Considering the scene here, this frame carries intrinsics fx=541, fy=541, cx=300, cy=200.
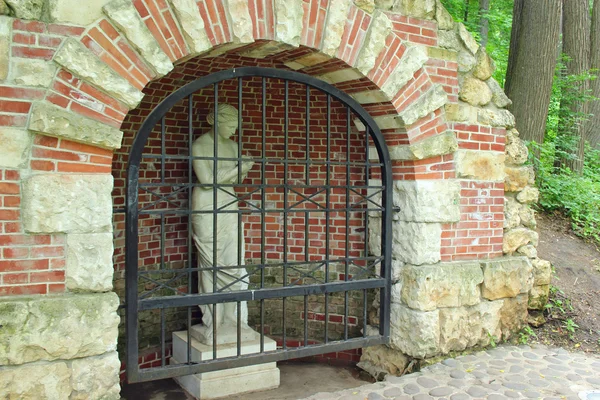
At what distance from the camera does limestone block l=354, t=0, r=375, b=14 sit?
425 cm

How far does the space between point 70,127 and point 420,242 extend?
300 cm

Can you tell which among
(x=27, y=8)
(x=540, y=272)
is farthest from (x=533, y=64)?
(x=27, y=8)

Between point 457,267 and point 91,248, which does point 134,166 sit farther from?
point 457,267

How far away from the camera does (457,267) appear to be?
4922mm

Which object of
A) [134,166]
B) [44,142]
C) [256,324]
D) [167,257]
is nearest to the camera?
[44,142]

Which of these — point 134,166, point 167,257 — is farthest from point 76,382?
point 167,257

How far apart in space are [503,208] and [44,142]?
13.3 feet

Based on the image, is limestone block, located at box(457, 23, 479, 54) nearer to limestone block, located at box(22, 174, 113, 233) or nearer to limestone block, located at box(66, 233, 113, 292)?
limestone block, located at box(22, 174, 113, 233)

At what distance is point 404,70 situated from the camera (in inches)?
178

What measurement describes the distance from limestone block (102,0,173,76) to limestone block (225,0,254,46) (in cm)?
A: 37

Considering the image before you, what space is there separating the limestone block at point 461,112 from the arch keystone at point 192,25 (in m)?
2.29

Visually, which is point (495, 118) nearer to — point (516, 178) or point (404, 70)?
point (516, 178)

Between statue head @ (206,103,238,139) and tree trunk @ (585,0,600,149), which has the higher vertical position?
tree trunk @ (585,0,600,149)

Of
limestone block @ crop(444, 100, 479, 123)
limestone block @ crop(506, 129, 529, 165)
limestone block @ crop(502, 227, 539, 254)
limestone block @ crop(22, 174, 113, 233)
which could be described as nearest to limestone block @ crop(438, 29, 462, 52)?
limestone block @ crop(444, 100, 479, 123)
